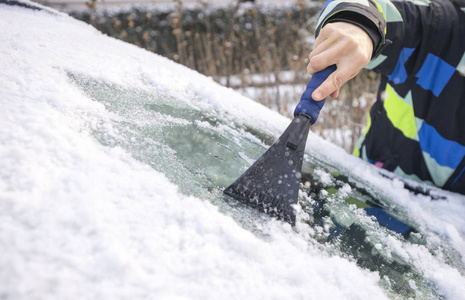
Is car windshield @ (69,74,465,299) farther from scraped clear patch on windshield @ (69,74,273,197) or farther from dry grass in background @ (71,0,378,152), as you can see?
dry grass in background @ (71,0,378,152)

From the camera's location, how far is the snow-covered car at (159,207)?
1.35ft

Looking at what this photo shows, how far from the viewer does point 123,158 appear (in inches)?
23.5

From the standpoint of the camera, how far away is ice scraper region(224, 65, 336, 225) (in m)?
0.67

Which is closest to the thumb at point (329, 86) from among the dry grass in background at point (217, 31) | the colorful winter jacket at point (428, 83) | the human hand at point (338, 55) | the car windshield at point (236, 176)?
the human hand at point (338, 55)

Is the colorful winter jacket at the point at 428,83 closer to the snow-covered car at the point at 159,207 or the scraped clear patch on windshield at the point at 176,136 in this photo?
the snow-covered car at the point at 159,207

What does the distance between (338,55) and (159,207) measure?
0.65 meters

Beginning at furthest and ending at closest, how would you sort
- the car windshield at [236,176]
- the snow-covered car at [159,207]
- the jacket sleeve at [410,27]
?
the jacket sleeve at [410,27], the car windshield at [236,176], the snow-covered car at [159,207]

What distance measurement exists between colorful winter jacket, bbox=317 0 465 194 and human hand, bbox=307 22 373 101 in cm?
32

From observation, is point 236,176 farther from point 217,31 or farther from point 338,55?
point 217,31

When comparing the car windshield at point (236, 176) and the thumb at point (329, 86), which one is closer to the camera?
the car windshield at point (236, 176)

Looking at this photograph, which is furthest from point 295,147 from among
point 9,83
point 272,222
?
point 9,83

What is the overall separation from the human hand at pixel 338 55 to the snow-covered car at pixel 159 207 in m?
0.25

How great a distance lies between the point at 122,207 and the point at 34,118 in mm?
247

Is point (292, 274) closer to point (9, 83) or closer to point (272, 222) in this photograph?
point (272, 222)
